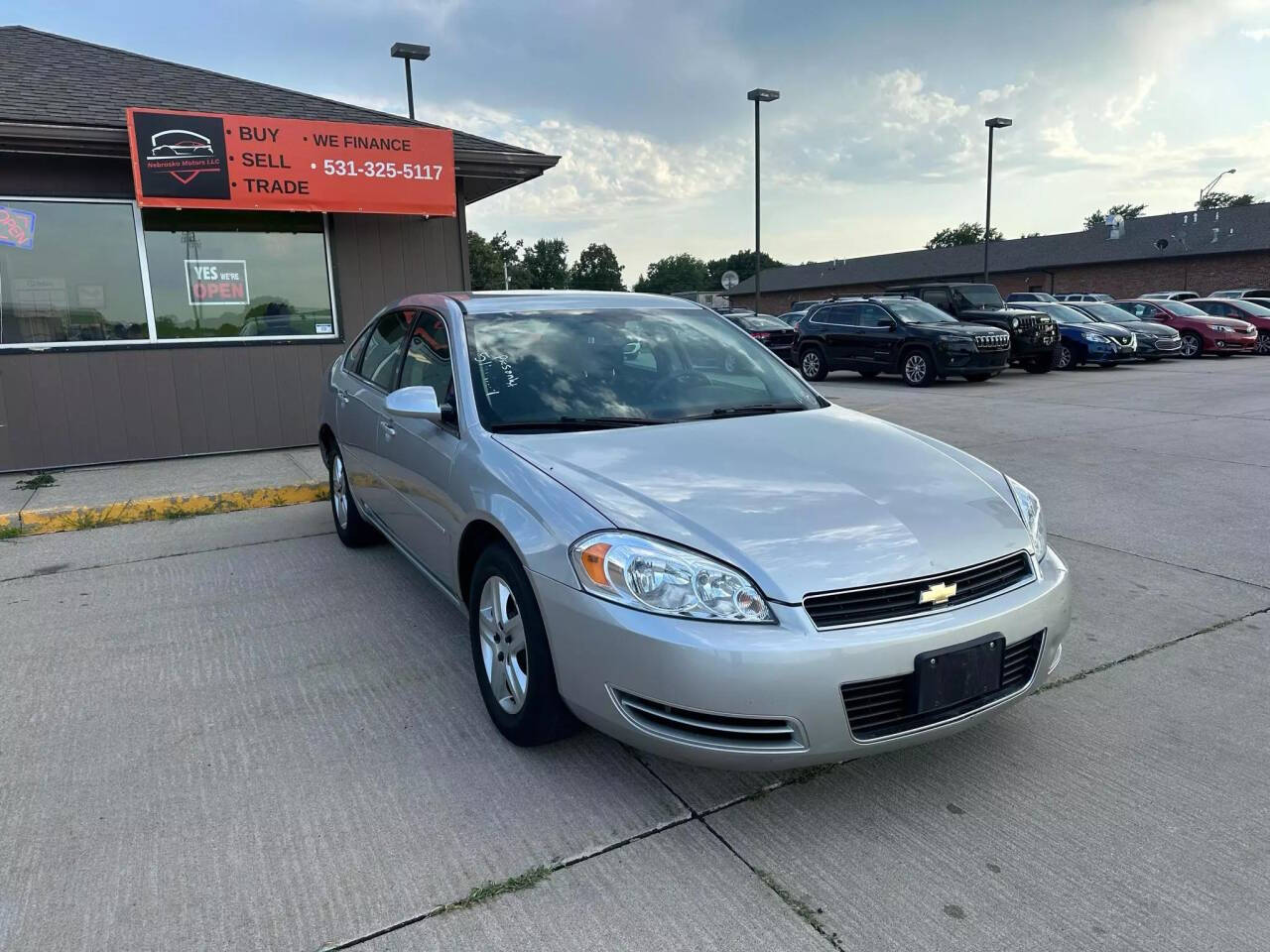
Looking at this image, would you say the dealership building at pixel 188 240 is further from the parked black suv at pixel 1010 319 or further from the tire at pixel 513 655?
the parked black suv at pixel 1010 319

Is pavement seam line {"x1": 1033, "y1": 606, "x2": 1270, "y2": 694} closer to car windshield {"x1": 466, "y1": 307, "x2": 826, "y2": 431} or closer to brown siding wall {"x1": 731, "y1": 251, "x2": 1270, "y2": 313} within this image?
car windshield {"x1": 466, "y1": 307, "x2": 826, "y2": 431}

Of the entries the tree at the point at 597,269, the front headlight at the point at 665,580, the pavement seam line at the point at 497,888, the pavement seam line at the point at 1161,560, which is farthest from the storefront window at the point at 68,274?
the tree at the point at 597,269

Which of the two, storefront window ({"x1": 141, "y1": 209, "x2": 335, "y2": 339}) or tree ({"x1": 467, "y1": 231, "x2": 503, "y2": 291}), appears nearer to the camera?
storefront window ({"x1": 141, "y1": 209, "x2": 335, "y2": 339})

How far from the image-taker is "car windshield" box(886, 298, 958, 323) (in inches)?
632

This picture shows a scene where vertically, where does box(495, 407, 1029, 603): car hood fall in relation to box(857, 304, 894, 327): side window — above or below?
below

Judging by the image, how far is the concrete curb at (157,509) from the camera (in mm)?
6016

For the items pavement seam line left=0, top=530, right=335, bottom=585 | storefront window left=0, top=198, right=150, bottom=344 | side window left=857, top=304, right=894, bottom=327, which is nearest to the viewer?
pavement seam line left=0, top=530, right=335, bottom=585

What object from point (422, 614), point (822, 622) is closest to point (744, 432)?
point (822, 622)

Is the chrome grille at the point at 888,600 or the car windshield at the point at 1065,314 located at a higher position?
the car windshield at the point at 1065,314

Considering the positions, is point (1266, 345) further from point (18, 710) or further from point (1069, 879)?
point (18, 710)

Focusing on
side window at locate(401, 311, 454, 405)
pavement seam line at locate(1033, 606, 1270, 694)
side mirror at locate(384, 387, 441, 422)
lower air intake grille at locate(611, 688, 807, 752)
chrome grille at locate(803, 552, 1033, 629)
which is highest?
side window at locate(401, 311, 454, 405)

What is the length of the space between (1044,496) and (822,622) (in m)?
4.96

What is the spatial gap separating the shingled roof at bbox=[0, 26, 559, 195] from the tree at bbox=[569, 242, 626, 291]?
307 feet

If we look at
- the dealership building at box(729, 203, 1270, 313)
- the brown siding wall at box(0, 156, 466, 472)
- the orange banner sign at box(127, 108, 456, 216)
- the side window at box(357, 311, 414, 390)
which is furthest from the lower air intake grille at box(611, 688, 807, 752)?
the dealership building at box(729, 203, 1270, 313)
